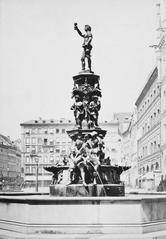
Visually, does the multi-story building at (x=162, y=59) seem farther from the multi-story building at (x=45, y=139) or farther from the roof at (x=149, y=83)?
the multi-story building at (x=45, y=139)

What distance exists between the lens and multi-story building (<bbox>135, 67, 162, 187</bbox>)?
191 feet

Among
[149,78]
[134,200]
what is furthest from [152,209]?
[149,78]

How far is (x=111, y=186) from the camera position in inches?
630

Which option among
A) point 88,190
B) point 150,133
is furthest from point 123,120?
point 88,190

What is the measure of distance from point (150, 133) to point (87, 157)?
52.1m

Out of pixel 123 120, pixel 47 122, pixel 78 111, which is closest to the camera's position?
pixel 78 111

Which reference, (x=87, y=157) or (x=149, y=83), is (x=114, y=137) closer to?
(x=149, y=83)

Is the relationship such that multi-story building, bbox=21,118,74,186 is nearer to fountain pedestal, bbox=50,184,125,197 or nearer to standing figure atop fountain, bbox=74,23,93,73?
standing figure atop fountain, bbox=74,23,93,73

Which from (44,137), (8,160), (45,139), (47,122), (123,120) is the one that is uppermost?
(123,120)

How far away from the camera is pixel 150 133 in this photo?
66.8 meters

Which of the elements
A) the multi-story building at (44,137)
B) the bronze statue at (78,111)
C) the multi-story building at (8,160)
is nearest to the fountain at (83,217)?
the bronze statue at (78,111)

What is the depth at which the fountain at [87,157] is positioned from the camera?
619 inches

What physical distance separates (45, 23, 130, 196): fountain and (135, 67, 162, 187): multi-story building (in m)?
38.4

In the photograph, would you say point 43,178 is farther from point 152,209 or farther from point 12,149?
point 152,209
